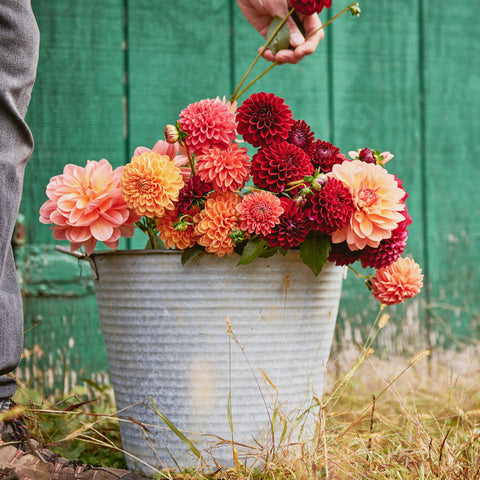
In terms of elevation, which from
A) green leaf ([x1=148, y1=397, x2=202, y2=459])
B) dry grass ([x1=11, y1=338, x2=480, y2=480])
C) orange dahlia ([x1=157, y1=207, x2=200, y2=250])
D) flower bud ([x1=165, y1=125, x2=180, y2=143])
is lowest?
dry grass ([x1=11, y1=338, x2=480, y2=480])

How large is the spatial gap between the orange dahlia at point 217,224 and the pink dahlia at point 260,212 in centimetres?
2

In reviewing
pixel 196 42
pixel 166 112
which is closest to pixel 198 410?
pixel 166 112

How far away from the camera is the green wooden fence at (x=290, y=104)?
1.58 metres

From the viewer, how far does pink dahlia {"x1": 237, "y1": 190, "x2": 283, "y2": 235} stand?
0.91m

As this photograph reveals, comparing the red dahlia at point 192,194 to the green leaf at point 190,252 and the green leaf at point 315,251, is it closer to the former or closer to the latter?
the green leaf at point 190,252

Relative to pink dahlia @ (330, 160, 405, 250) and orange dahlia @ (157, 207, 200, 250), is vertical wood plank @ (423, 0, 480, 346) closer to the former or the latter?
pink dahlia @ (330, 160, 405, 250)

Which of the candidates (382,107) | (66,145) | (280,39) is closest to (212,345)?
(280,39)

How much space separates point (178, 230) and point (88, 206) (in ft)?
0.50

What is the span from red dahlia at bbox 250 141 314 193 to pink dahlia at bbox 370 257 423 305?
0.82 feet

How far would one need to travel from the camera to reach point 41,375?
61.0 inches

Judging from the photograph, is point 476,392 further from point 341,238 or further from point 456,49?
point 456,49

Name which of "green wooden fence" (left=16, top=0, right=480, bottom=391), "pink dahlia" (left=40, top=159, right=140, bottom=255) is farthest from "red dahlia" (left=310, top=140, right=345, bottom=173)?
"green wooden fence" (left=16, top=0, right=480, bottom=391)

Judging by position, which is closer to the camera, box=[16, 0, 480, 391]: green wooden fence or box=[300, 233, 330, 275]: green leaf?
box=[300, 233, 330, 275]: green leaf

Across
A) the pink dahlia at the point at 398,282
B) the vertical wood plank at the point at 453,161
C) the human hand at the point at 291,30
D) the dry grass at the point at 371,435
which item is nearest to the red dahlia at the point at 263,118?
the human hand at the point at 291,30
